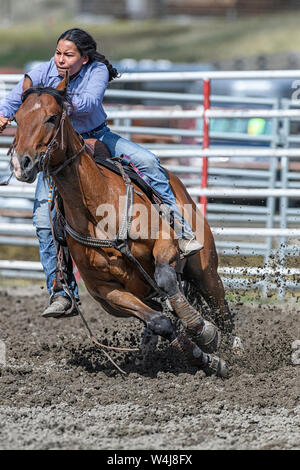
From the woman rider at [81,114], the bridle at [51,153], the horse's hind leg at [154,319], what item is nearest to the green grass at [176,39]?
the woman rider at [81,114]

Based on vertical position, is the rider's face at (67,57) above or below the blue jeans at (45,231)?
above

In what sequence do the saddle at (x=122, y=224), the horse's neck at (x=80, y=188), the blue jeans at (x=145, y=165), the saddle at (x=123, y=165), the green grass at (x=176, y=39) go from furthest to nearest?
1. the green grass at (x=176, y=39)
2. the blue jeans at (x=145, y=165)
3. the saddle at (x=123, y=165)
4. the saddle at (x=122, y=224)
5. the horse's neck at (x=80, y=188)

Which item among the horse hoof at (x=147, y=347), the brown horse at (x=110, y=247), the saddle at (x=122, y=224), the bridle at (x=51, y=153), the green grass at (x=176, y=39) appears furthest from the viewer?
the green grass at (x=176, y=39)

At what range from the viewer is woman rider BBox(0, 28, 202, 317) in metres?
4.76

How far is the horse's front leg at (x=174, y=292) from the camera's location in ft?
15.7

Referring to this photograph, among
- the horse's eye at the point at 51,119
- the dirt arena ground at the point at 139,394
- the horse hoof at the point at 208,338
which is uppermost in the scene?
the horse's eye at the point at 51,119

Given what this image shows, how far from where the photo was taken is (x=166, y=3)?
1556 inches

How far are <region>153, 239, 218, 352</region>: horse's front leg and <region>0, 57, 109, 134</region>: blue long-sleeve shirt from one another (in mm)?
934

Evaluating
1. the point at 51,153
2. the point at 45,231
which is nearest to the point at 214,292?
the point at 45,231

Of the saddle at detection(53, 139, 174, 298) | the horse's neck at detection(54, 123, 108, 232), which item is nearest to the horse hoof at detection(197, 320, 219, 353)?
the saddle at detection(53, 139, 174, 298)

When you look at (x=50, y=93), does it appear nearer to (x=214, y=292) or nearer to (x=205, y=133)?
(x=214, y=292)

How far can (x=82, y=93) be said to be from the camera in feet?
15.2

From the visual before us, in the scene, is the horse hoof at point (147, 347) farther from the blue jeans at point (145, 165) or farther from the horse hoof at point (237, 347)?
the blue jeans at point (145, 165)

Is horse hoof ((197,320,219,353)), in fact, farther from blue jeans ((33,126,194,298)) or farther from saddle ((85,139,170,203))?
saddle ((85,139,170,203))
